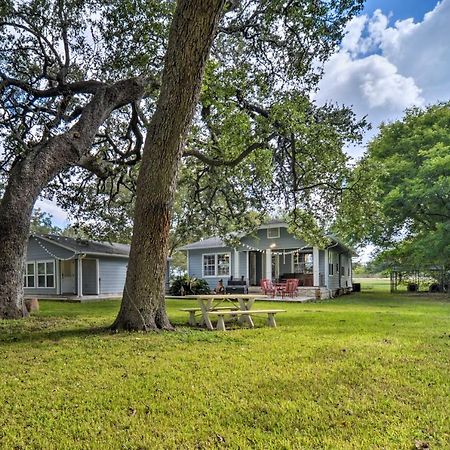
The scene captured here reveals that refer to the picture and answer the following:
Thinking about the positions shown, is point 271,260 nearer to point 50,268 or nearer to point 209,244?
point 209,244

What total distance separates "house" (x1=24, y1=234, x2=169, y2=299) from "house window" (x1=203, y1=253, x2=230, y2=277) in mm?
4611

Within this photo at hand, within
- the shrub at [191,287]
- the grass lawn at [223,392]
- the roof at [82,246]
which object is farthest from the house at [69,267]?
the grass lawn at [223,392]

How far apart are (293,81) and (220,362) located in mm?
7785

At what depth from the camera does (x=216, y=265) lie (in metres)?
21.4

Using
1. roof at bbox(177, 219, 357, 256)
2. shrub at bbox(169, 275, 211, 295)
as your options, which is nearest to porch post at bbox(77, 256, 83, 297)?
shrub at bbox(169, 275, 211, 295)

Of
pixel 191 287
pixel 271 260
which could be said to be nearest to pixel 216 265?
pixel 191 287

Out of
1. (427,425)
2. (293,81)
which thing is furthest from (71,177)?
(427,425)

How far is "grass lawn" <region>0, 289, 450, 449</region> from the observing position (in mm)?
2613

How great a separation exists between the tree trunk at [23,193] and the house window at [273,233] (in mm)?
12390

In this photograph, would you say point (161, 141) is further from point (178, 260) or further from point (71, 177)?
point (178, 260)

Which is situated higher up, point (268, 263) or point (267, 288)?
point (268, 263)

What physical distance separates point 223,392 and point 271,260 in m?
17.7

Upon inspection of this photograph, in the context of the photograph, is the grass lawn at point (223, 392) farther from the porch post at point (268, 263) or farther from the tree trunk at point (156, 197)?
the porch post at point (268, 263)

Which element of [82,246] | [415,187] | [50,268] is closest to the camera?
[415,187]
